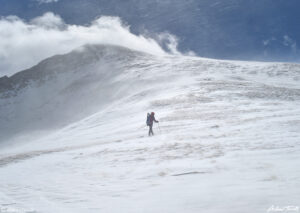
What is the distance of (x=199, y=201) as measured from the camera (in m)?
5.24

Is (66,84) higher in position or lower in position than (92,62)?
lower

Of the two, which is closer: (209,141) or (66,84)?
(209,141)

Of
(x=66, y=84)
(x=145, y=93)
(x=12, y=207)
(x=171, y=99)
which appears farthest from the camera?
(x=66, y=84)

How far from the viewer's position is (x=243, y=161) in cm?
754

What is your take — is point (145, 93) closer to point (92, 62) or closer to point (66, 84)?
point (66, 84)

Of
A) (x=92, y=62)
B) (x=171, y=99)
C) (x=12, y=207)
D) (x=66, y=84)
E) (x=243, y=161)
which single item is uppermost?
(x=92, y=62)

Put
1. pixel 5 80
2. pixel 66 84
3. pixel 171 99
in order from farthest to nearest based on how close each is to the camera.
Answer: pixel 5 80
pixel 66 84
pixel 171 99

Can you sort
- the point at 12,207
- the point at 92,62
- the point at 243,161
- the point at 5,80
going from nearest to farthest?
the point at 12,207 < the point at 243,161 < the point at 92,62 < the point at 5,80

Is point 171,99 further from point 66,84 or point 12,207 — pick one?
point 66,84

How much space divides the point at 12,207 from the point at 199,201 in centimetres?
458

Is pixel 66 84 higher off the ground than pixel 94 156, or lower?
higher

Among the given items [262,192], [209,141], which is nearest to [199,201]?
[262,192]

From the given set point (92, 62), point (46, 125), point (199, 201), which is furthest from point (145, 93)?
point (92, 62)

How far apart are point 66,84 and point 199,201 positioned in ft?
244
